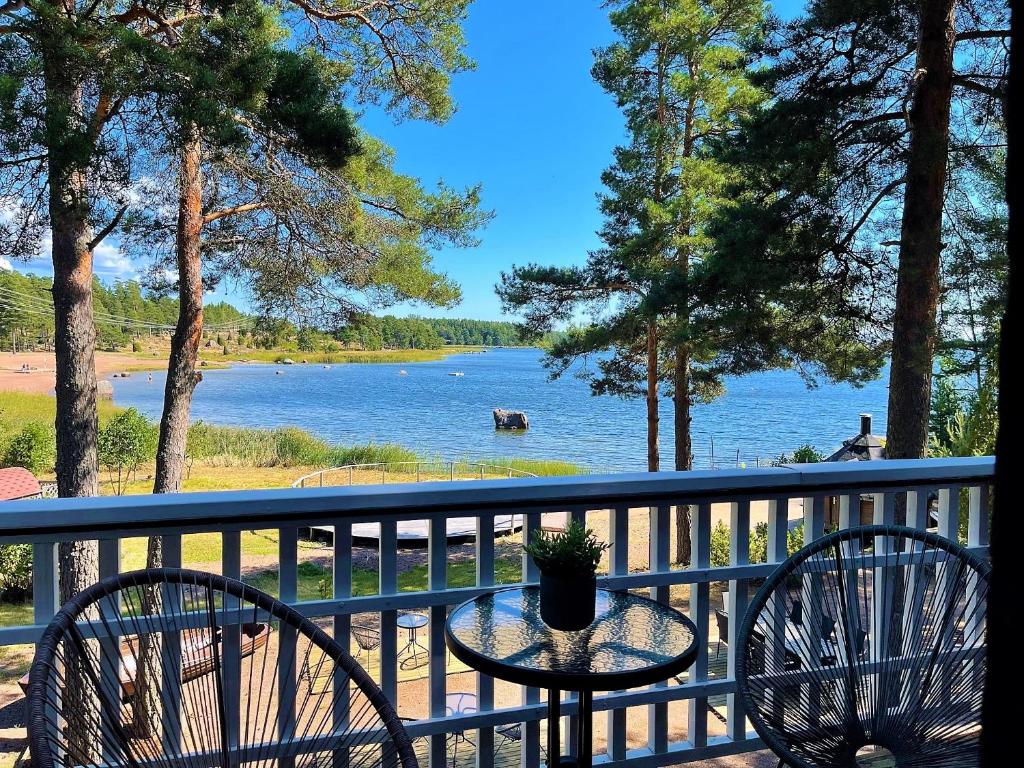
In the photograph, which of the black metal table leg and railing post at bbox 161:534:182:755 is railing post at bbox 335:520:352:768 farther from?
the black metal table leg

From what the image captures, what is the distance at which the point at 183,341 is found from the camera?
734cm

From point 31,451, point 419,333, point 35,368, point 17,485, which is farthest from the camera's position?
point 419,333

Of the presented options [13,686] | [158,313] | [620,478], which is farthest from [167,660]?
[158,313]

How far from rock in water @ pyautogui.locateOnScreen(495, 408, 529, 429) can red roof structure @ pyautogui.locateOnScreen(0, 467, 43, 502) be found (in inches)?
658

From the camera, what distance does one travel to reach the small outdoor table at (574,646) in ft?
4.02

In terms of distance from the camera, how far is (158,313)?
8.41 m

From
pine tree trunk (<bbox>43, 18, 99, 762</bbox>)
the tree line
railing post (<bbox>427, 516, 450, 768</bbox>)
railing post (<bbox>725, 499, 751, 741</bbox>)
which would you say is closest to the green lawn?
pine tree trunk (<bbox>43, 18, 99, 762</bbox>)

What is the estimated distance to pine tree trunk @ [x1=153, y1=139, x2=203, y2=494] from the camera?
23.2 feet

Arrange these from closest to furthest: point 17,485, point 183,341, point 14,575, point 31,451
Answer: point 183,341
point 14,575
point 17,485
point 31,451

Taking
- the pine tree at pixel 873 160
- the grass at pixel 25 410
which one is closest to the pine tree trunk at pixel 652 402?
the pine tree at pixel 873 160

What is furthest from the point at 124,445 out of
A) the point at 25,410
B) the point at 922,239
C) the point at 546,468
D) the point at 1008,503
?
the point at 1008,503

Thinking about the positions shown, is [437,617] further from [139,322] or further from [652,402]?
[652,402]

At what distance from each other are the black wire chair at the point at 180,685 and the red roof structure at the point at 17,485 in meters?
8.47

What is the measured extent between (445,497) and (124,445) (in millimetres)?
Result: 14076
